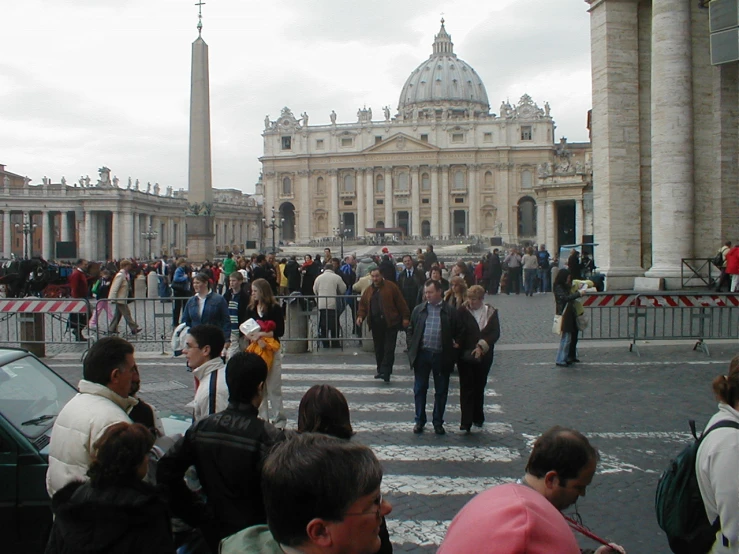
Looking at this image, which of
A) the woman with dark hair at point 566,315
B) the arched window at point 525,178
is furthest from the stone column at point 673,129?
the arched window at point 525,178

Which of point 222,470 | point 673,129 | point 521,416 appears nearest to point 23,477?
point 222,470

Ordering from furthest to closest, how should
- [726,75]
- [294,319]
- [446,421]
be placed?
[726,75] < [294,319] < [446,421]

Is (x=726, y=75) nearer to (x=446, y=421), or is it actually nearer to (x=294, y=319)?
(x=294, y=319)

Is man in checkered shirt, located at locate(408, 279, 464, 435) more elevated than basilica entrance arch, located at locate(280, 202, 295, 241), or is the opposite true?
basilica entrance arch, located at locate(280, 202, 295, 241)

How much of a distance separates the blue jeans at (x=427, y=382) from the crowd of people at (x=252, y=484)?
3250 millimetres

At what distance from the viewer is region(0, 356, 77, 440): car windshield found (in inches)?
163

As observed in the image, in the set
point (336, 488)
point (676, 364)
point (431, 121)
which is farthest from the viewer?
point (431, 121)

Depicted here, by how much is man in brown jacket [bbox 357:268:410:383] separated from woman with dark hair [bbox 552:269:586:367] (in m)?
2.36

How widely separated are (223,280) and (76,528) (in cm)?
1892

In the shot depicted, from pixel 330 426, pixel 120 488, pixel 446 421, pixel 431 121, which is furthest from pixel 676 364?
pixel 431 121

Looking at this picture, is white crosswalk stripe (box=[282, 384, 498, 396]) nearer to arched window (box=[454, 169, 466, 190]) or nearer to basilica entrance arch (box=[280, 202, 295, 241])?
arched window (box=[454, 169, 466, 190])

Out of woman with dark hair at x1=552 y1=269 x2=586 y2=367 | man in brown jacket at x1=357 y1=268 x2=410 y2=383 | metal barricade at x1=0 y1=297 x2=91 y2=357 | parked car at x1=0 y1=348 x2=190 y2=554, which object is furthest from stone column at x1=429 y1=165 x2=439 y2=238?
parked car at x1=0 y1=348 x2=190 y2=554

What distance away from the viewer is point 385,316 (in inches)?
393

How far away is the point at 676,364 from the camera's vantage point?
424 inches
